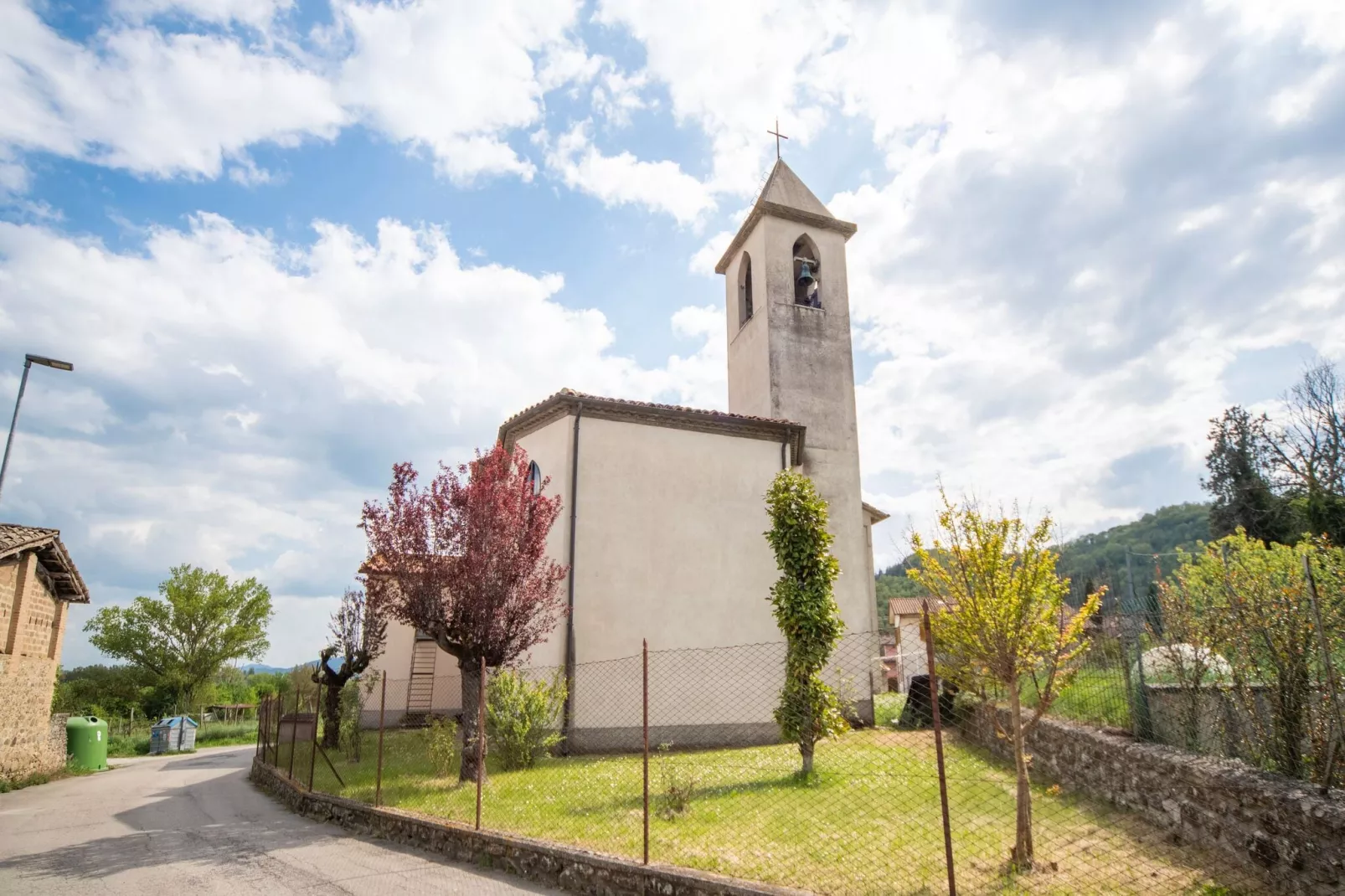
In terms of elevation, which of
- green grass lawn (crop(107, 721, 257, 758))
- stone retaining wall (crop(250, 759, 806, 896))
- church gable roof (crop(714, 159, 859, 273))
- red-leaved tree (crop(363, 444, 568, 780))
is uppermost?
church gable roof (crop(714, 159, 859, 273))

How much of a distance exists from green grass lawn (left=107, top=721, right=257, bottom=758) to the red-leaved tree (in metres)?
30.4

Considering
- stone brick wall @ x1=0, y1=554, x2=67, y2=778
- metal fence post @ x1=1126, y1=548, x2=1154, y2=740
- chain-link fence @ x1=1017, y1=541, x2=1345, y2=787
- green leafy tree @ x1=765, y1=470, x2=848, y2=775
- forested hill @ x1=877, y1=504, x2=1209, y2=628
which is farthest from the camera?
forested hill @ x1=877, y1=504, x2=1209, y2=628

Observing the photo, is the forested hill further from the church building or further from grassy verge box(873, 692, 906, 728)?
the church building

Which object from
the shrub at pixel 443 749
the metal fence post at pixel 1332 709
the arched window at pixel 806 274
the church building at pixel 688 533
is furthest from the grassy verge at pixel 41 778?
the metal fence post at pixel 1332 709

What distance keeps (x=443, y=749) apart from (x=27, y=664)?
1391 cm

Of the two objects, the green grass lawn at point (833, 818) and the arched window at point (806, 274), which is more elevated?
the arched window at point (806, 274)

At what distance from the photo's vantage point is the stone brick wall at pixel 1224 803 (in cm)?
532

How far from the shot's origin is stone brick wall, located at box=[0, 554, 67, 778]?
17578 millimetres

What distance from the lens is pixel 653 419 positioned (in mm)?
16094

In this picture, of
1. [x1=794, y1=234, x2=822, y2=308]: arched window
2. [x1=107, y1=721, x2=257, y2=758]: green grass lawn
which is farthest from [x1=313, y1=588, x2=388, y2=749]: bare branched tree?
[x1=107, y1=721, x2=257, y2=758]: green grass lawn

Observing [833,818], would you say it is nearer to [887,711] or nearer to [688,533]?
[688,533]

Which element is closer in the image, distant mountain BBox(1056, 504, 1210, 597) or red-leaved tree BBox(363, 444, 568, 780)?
red-leaved tree BBox(363, 444, 568, 780)

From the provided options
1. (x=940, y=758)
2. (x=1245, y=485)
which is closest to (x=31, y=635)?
(x=940, y=758)

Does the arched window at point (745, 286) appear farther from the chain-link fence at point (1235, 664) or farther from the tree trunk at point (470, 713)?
the chain-link fence at point (1235, 664)
